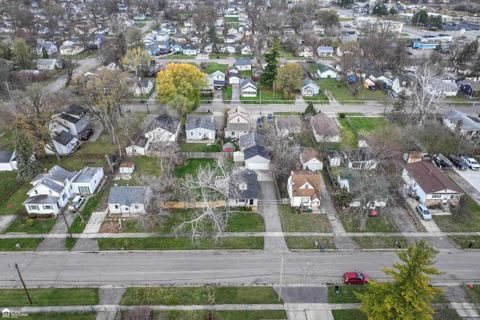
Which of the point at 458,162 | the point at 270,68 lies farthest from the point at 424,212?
the point at 270,68

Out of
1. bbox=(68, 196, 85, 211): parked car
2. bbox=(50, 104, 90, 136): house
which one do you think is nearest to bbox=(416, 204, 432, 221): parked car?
bbox=(68, 196, 85, 211): parked car

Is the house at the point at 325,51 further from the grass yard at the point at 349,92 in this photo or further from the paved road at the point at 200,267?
the paved road at the point at 200,267

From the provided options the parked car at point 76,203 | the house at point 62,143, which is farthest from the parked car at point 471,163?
the house at point 62,143

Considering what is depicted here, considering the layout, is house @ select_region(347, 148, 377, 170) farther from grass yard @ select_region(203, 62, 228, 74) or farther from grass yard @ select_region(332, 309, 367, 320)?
grass yard @ select_region(203, 62, 228, 74)

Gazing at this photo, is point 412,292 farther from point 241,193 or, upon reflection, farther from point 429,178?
point 429,178

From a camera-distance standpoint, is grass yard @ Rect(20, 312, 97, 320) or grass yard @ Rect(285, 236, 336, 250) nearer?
grass yard @ Rect(20, 312, 97, 320)
